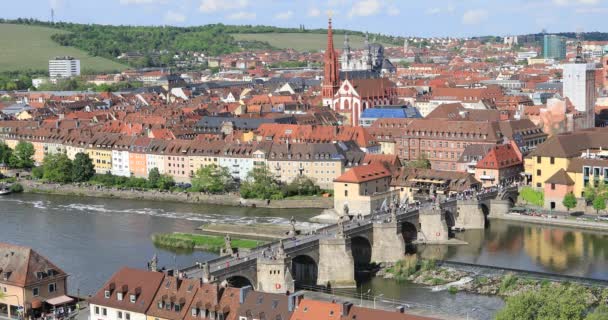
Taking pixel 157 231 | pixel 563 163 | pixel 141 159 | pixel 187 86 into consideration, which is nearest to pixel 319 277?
pixel 157 231

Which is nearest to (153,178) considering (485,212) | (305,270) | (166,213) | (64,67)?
(166,213)

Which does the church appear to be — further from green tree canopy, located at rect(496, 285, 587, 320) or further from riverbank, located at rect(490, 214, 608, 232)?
green tree canopy, located at rect(496, 285, 587, 320)

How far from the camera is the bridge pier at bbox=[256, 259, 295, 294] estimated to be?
40125 millimetres

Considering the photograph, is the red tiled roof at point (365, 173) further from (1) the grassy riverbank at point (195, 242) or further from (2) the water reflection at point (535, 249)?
(1) the grassy riverbank at point (195, 242)

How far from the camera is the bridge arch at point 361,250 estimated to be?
48156 mm

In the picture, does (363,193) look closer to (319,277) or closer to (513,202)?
(513,202)

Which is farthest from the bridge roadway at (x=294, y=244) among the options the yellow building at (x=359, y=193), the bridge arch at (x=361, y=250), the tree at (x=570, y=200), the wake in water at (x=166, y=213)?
the wake in water at (x=166, y=213)

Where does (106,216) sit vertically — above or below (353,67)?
below

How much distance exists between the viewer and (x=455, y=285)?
42.9 metres

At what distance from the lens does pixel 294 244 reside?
43781 mm

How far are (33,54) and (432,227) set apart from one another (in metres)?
143

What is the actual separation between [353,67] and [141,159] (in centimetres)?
7052

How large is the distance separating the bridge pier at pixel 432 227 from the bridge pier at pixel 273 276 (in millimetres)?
13887

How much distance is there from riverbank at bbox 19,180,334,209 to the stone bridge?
9.71 m
